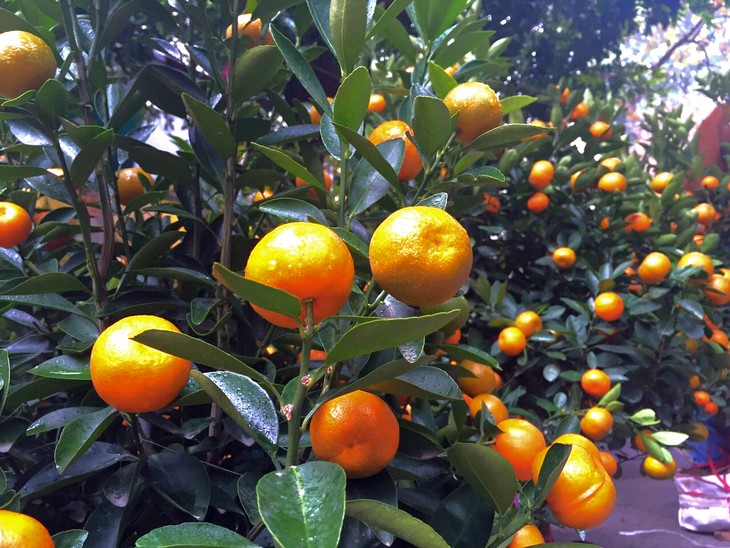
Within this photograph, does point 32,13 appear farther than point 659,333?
No

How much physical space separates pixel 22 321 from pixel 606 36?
237 cm

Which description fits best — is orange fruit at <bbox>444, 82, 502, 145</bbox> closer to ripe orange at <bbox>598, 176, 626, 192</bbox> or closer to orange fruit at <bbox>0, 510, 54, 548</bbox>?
A: orange fruit at <bbox>0, 510, 54, 548</bbox>

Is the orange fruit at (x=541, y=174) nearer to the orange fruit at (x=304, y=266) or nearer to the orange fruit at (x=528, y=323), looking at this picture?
the orange fruit at (x=528, y=323)

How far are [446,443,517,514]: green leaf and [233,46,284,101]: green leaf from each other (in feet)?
1.18

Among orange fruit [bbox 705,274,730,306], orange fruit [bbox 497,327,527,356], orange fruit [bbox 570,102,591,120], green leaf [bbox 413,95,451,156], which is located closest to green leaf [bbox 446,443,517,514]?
green leaf [bbox 413,95,451,156]

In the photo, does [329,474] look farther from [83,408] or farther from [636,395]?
[636,395]

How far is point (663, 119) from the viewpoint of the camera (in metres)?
1.74

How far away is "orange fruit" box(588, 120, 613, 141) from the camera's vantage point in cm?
129

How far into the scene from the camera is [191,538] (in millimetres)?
274

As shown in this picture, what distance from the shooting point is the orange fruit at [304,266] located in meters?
0.31

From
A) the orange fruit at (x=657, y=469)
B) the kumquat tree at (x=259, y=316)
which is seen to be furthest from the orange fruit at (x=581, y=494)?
the orange fruit at (x=657, y=469)

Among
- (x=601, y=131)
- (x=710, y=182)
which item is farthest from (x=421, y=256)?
(x=710, y=182)

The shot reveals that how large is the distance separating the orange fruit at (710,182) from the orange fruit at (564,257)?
0.69 m

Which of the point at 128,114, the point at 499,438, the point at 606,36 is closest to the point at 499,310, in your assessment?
the point at 499,438
